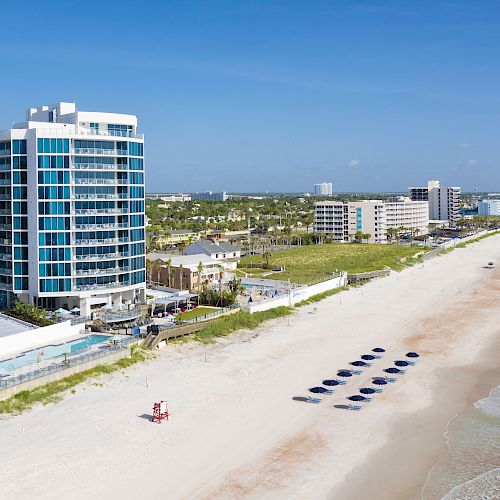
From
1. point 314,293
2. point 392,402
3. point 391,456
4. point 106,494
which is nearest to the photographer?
point 106,494

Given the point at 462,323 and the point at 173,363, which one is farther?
the point at 462,323

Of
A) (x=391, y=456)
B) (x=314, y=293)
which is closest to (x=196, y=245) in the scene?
(x=314, y=293)

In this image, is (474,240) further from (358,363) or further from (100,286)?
(100,286)

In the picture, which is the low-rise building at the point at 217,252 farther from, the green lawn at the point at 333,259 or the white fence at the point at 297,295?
the white fence at the point at 297,295

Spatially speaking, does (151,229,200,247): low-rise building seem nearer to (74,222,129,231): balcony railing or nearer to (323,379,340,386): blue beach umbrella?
(74,222,129,231): balcony railing

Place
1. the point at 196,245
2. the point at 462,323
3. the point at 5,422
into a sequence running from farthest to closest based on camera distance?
1. the point at 196,245
2. the point at 462,323
3. the point at 5,422

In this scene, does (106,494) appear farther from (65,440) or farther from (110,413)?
(110,413)

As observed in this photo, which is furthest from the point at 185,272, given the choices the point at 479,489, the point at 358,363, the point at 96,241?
the point at 479,489
